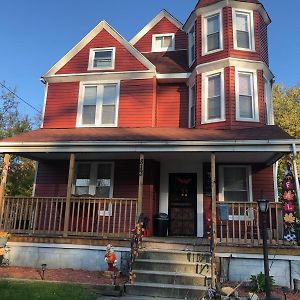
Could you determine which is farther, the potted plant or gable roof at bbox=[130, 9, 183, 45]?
gable roof at bbox=[130, 9, 183, 45]

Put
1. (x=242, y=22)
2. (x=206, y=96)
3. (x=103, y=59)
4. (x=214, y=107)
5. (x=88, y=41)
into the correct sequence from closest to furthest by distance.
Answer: (x=214, y=107)
(x=206, y=96)
(x=242, y=22)
(x=103, y=59)
(x=88, y=41)

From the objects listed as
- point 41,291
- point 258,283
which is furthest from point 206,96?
point 41,291

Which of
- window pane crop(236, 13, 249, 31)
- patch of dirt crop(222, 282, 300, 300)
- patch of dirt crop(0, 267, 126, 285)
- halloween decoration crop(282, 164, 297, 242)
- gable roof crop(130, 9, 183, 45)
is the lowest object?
patch of dirt crop(222, 282, 300, 300)

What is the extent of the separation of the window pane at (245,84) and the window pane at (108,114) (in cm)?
499

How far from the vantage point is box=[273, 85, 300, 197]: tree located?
2697 cm

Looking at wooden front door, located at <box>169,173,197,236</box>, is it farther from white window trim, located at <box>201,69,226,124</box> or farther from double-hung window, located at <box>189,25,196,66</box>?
double-hung window, located at <box>189,25,196,66</box>

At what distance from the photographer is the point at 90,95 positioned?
47.8ft

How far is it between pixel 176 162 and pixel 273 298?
20.8 ft

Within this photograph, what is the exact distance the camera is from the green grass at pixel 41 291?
6.82 meters

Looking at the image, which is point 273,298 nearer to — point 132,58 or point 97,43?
point 132,58

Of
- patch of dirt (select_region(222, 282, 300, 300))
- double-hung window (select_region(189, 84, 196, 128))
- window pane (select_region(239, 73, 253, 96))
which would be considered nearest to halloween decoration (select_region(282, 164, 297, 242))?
patch of dirt (select_region(222, 282, 300, 300))

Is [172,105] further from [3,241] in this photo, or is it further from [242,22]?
[3,241]

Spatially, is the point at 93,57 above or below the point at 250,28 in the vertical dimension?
below

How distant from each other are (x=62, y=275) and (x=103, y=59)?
912cm
